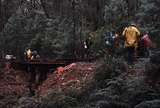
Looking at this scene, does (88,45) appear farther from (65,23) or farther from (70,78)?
(65,23)

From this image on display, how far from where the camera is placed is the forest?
1385 cm

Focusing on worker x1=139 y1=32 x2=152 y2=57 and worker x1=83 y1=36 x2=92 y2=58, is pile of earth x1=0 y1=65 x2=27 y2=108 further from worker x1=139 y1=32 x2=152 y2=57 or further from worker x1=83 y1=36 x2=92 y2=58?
worker x1=139 y1=32 x2=152 y2=57

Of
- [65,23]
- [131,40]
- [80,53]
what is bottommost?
[80,53]

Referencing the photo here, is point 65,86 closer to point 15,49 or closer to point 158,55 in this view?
point 158,55

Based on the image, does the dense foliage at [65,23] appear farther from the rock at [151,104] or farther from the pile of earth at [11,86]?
the rock at [151,104]

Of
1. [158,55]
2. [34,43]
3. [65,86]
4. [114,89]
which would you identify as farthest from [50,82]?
[34,43]

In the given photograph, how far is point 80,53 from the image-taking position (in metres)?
27.5

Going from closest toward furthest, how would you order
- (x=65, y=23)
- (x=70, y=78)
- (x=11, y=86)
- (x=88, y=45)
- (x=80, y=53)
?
(x=70, y=78), (x=11, y=86), (x=88, y=45), (x=80, y=53), (x=65, y=23)

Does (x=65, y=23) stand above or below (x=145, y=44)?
→ above

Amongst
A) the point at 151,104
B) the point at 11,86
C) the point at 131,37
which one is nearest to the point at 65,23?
the point at 11,86

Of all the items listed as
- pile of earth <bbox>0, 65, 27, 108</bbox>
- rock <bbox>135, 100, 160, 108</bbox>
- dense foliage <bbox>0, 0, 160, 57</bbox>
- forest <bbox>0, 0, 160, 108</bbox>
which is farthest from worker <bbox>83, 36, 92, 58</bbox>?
rock <bbox>135, 100, 160, 108</bbox>

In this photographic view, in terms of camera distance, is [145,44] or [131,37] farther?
[145,44]

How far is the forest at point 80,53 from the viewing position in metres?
13.9

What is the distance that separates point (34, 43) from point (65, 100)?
19766 mm
